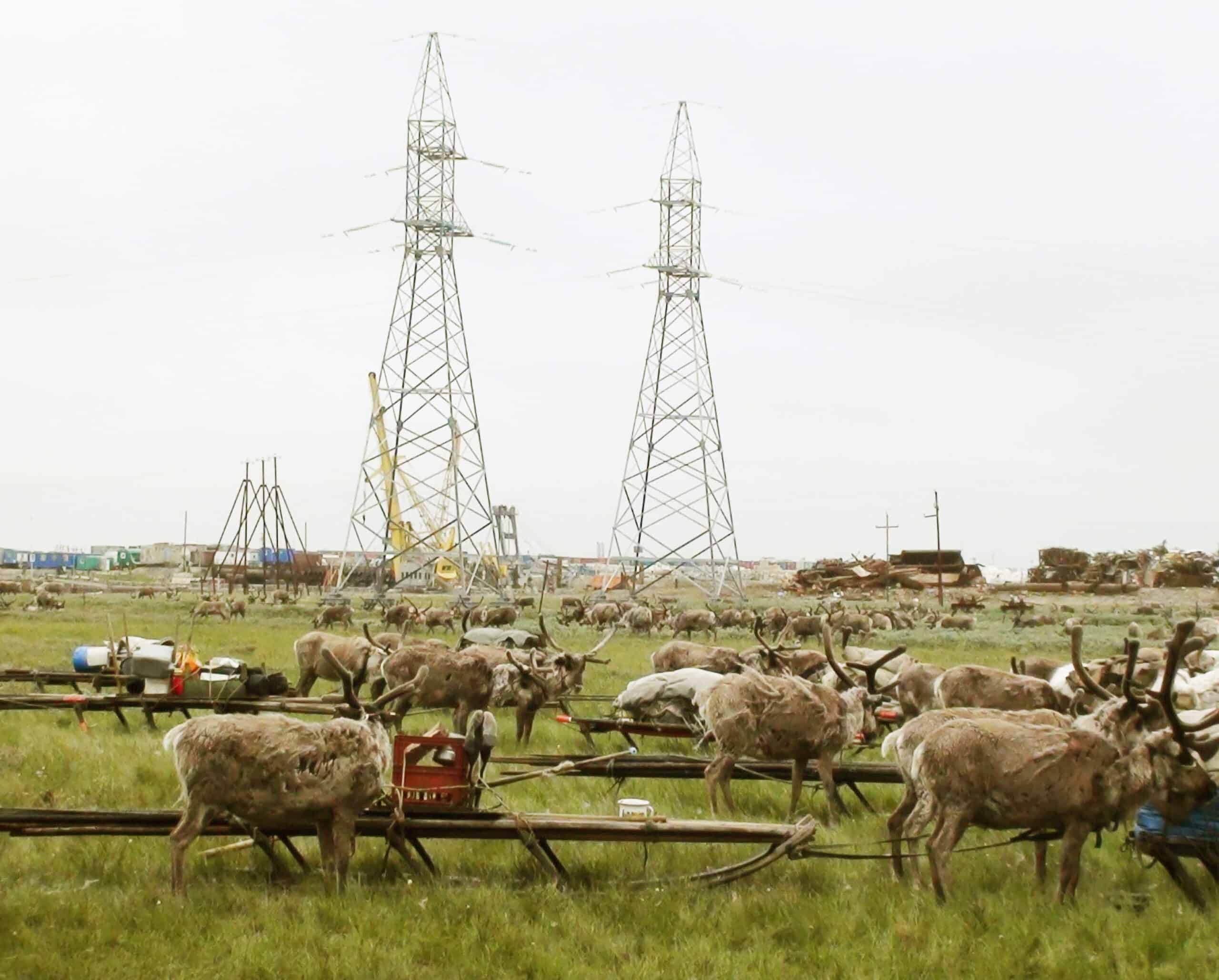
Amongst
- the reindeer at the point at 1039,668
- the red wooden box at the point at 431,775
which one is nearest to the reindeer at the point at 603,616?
the reindeer at the point at 1039,668

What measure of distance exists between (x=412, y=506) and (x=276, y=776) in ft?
207

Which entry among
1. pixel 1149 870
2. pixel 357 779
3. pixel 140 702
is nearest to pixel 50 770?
pixel 140 702

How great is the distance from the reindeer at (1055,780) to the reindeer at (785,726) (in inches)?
112

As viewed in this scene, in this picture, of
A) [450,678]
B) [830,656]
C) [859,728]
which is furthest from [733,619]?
[830,656]

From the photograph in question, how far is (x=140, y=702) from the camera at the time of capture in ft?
49.6

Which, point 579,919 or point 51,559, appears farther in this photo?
point 51,559

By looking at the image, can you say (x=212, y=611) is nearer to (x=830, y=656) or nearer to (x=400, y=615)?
(x=400, y=615)

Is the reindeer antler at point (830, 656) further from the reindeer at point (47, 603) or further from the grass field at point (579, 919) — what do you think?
the reindeer at point (47, 603)

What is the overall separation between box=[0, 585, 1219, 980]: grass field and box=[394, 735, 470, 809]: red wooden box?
558 mm

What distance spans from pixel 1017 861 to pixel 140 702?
965 centimetres

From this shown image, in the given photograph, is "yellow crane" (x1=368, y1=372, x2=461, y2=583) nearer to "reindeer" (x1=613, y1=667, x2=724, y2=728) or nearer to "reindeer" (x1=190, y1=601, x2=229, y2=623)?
"reindeer" (x1=190, y1=601, x2=229, y2=623)

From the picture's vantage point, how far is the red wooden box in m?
10.2

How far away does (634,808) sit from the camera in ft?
34.8

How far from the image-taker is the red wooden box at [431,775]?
1018cm
